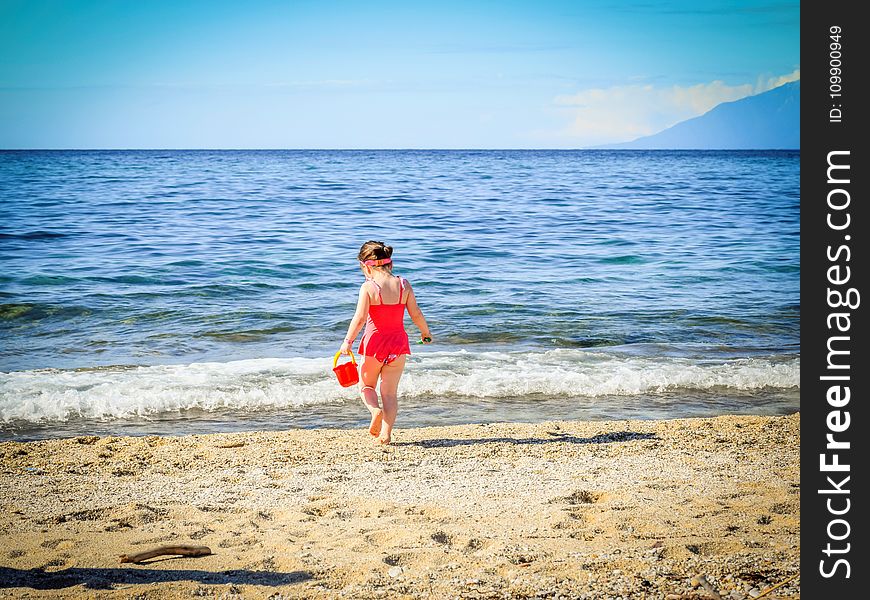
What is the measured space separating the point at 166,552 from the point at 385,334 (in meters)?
2.62

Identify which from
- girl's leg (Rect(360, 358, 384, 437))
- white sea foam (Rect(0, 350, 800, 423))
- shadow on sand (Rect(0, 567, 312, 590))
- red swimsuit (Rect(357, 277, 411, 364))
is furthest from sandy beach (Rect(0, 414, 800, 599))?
white sea foam (Rect(0, 350, 800, 423))

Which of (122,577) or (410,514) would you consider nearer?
(122,577)

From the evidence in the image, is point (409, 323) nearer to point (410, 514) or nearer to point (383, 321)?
point (383, 321)

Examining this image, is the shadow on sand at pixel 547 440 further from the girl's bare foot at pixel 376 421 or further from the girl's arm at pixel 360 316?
the girl's arm at pixel 360 316

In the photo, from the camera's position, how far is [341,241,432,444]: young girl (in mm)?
6012

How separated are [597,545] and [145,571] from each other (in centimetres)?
239

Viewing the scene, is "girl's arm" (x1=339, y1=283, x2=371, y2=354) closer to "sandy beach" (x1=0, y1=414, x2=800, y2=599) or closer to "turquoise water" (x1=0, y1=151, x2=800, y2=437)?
"sandy beach" (x1=0, y1=414, x2=800, y2=599)

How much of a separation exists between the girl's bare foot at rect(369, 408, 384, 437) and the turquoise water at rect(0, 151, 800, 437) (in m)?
0.90

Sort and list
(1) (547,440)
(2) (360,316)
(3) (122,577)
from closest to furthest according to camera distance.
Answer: (3) (122,577)
(2) (360,316)
(1) (547,440)

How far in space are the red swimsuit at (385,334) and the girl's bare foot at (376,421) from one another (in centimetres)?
48

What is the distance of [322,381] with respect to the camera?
331 inches

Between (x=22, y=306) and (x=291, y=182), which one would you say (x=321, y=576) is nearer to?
(x=22, y=306)

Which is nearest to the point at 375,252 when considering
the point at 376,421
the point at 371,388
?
the point at 371,388

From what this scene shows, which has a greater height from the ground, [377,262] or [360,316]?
[377,262]
